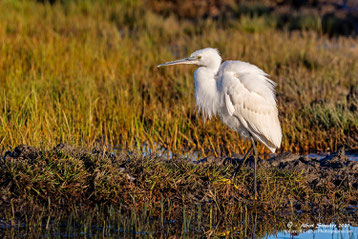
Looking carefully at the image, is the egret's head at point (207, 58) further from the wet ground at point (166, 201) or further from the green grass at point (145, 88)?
the green grass at point (145, 88)

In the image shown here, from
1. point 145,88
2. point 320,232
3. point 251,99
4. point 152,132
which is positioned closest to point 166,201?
point 320,232

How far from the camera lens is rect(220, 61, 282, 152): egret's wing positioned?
591 cm

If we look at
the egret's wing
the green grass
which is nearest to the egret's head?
the egret's wing

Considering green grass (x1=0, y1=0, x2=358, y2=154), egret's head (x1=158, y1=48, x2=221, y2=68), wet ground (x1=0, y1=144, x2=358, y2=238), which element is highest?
egret's head (x1=158, y1=48, x2=221, y2=68)

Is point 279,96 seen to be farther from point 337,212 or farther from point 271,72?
point 337,212

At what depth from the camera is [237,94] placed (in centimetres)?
590

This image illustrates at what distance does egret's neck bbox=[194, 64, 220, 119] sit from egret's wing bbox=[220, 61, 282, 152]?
128 millimetres

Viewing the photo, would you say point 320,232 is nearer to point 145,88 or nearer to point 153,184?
point 153,184

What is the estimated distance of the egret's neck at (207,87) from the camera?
6031 millimetres

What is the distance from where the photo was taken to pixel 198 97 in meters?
6.16

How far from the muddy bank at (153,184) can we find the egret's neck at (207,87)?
2.17 feet

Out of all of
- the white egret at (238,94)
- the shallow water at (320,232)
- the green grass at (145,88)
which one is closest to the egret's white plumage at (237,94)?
the white egret at (238,94)

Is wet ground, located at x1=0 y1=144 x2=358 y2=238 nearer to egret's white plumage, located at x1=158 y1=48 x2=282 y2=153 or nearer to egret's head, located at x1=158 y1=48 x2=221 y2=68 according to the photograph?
egret's white plumage, located at x1=158 y1=48 x2=282 y2=153

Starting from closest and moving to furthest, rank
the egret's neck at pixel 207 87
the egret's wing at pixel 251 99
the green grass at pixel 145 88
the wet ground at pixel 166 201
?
the wet ground at pixel 166 201 < the egret's wing at pixel 251 99 < the egret's neck at pixel 207 87 < the green grass at pixel 145 88
